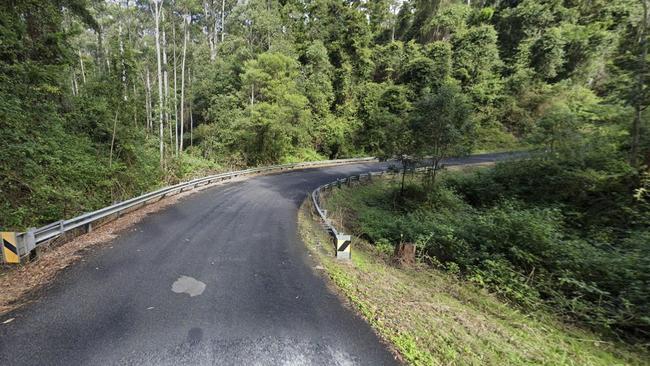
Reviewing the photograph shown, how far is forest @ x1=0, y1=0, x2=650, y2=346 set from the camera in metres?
6.61

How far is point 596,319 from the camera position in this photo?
458cm

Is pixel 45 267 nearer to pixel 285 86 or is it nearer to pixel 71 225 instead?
pixel 71 225

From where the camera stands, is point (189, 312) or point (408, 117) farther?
point (408, 117)

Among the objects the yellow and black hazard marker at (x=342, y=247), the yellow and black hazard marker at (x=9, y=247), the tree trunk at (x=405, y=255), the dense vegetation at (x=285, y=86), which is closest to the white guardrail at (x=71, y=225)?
the yellow and black hazard marker at (x=9, y=247)

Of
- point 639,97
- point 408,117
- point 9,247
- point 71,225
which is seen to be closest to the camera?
point 9,247

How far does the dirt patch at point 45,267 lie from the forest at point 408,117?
4.42 feet

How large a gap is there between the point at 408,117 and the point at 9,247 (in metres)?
13.7

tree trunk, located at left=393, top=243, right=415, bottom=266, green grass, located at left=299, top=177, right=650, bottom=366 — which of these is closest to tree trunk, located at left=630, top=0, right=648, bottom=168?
green grass, located at left=299, top=177, right=650, bottom=366

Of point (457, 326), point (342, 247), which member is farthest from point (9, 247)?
point (457, 326)

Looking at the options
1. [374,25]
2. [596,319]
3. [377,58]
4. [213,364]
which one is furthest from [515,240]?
[374,25]

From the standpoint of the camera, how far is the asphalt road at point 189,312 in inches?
121

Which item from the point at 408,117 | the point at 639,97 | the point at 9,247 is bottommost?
the point at 9,247

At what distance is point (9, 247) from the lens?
475 centimetres

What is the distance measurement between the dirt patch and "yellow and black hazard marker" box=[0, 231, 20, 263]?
0.24 m
